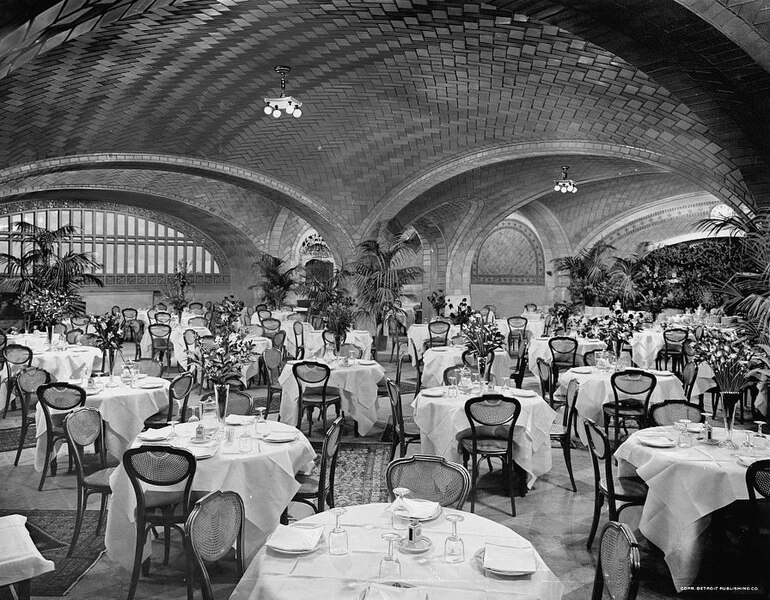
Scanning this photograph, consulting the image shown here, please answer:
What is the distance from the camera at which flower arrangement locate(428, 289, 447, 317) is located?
16.8 m

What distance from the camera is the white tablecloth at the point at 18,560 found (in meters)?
2.65

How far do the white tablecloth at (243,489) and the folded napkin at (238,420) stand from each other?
508 mm

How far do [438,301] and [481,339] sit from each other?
10.3 metres

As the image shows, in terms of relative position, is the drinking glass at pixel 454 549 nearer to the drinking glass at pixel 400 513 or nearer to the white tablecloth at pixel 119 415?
the drinking glass at pixel 400 513

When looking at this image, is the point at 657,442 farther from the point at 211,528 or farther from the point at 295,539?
the point at 211,528

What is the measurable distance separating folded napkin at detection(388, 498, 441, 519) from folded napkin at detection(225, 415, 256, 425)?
1.97 metres

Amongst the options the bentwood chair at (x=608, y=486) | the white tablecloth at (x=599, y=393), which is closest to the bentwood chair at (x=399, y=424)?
the bentwood chair at (x=608, y=486)

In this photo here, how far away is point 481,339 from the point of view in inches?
267

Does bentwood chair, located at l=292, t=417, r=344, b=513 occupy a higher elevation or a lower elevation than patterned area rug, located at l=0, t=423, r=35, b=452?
higher

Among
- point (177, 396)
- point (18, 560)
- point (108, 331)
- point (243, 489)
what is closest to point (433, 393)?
point (177, 396)

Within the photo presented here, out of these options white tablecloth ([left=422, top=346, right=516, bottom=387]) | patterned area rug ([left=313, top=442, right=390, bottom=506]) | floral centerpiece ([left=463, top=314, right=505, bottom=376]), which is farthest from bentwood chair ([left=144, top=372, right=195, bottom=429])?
white tablecloth ([left=422, top=346, right=516, bottom=387])

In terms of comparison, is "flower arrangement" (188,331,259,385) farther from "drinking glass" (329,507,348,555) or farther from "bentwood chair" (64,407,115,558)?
"drinking glass" (329,507,348,555)

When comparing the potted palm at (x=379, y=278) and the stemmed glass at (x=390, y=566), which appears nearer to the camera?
the stemmed glass at (x=390, y=566)

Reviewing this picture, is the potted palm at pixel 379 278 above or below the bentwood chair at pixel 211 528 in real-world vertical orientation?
above
